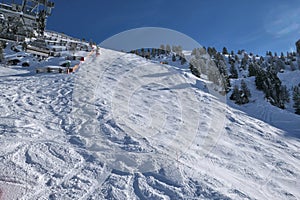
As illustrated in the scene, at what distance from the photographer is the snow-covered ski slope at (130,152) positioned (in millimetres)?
4055

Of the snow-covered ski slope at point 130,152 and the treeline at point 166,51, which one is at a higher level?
the treeline at point 166,51

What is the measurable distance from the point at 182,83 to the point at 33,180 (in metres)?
16.4

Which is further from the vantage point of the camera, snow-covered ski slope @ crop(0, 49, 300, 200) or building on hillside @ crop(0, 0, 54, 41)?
building on hillside @ crop(0, 0, 54, 41)

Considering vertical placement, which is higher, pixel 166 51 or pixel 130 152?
pixel 166 51

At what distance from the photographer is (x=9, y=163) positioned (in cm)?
428

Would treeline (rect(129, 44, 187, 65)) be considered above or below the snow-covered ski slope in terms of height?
above

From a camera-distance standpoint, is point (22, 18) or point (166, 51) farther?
point (166, 51)

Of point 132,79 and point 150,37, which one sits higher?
point 150,37

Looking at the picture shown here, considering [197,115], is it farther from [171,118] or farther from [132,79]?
[132,79]

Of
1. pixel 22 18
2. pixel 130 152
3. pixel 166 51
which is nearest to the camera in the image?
pixel 130 152

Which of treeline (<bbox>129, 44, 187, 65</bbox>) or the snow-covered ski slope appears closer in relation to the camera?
the snow-covered ski slope

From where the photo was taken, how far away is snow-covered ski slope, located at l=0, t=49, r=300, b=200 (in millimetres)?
4055

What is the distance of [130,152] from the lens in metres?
5.49

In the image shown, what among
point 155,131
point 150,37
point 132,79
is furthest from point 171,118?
point 132,79
